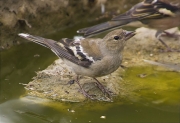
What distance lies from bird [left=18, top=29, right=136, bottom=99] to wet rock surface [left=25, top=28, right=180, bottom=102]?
135 millimetres

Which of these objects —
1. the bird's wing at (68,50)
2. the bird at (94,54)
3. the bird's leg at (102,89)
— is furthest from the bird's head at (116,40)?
the bird's leg at (102,89)

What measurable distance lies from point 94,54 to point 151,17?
66.7 inches

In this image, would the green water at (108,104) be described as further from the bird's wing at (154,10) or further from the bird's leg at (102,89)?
the bird's wing at (154,10)

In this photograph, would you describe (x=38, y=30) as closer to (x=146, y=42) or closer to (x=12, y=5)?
(x=12, y=5)

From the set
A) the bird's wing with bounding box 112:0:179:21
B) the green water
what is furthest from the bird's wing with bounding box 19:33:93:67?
the bird's wing with bounding box 112:0:179:21

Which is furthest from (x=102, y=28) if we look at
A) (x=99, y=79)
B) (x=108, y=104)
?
(x=108, y=104)

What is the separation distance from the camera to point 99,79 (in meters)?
5.66

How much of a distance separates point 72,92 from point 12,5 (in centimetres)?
190

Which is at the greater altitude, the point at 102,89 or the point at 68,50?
the point at 68,50

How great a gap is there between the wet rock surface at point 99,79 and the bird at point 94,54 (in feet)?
0.44

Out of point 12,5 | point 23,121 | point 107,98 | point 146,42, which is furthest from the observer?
point 146,42

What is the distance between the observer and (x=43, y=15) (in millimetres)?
6848

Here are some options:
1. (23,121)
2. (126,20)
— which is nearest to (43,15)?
(126,20)

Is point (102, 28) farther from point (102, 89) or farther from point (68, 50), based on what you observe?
point (102, 89)
